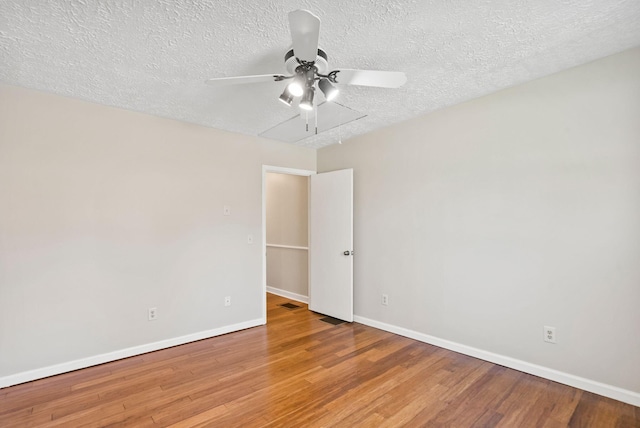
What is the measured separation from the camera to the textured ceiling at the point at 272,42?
5.38 feet

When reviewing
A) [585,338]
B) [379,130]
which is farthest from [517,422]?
[379,130]

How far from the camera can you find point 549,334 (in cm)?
248

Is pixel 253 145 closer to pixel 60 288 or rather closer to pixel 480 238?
pixel 60 288

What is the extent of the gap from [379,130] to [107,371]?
375cm

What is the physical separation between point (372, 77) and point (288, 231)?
3778mm

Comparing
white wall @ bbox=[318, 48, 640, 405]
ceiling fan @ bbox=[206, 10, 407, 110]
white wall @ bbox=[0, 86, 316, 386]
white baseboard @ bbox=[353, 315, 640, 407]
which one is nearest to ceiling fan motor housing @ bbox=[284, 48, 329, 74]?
ceiling fan @ bbox=[206, 10, 407, 110]

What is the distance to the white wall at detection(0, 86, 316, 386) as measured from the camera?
2494 mm

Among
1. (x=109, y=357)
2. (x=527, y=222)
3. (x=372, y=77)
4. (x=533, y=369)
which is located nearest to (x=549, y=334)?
(x=533, y=369)

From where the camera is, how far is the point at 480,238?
9.50ft

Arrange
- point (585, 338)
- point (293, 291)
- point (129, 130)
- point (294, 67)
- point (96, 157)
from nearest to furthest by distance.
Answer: point (294, 67), point (585, 338), point (96, 157), point (129, 130), point (293, 291)

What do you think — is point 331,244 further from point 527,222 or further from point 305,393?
point 527,222

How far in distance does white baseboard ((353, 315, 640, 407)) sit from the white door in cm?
81

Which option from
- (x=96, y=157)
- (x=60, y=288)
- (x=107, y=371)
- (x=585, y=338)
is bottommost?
(x=107, y=371)

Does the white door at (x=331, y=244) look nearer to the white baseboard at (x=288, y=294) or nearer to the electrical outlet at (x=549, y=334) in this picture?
the white baseboard at (x=288, y=294)
